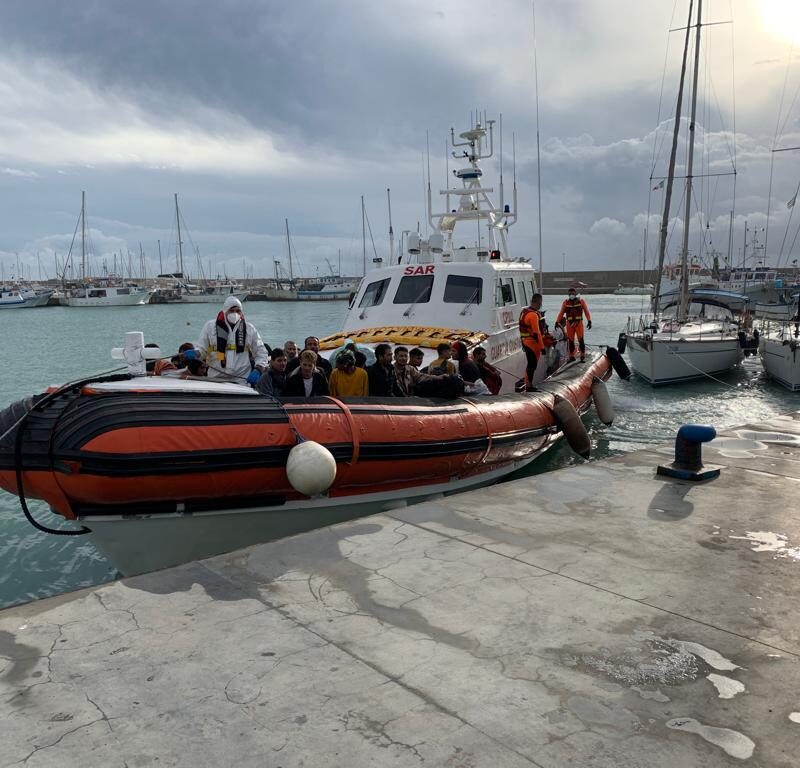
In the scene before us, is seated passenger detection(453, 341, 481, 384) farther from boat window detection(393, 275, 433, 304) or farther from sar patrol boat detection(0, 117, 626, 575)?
boat window detection(393, 275, 433, 304)

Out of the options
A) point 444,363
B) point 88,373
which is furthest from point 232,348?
point 88,373

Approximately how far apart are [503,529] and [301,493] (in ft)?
5.00

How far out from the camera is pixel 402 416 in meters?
5.41

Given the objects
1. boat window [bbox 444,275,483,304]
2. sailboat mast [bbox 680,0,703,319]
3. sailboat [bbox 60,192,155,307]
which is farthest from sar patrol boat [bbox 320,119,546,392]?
sailboat [bbox 60,192,155,307]

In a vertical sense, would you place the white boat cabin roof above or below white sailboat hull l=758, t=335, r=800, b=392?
above

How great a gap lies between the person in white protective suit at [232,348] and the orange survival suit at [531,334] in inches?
173

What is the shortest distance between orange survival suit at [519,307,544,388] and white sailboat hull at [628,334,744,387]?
665cm

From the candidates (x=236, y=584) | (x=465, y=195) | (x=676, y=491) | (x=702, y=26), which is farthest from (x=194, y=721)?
(x=702, y=26)

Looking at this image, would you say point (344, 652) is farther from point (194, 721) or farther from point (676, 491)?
point (676, 491)

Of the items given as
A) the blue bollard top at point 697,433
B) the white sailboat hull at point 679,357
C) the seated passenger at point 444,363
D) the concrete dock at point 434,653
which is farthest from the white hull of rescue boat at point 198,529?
the white sailboat hull at point 679,357

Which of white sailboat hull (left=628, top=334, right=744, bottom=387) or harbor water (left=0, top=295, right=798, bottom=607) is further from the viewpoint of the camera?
white sailboat hull (left=628, top=334, right=744, bottom=387)

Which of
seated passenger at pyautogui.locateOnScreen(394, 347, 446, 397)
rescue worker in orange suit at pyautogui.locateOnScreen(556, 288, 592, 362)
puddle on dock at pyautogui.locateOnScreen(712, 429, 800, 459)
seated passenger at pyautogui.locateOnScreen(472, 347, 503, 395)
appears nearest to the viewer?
puddle on dock at pyautogui.locateOnScreen(712, 429, 800, 459)

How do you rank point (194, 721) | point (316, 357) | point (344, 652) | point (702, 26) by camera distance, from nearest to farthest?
point (194, 721)
point (344, 652)
point (316, 357)
point (702, 26)

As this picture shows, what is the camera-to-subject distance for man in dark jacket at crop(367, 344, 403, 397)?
20.7ft
